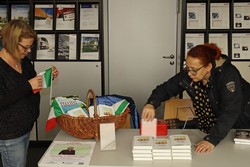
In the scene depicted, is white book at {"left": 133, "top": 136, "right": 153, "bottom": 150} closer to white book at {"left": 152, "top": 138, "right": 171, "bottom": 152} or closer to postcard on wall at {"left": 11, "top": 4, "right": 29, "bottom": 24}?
white book at {"left": 152, "top": 138, "right": 171, "bottom": 152}

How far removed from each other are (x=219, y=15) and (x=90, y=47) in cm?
151

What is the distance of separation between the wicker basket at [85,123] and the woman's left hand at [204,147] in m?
0.47

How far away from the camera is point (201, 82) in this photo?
6.54ft

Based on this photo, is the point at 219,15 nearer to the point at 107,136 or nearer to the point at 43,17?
the point at 43,17

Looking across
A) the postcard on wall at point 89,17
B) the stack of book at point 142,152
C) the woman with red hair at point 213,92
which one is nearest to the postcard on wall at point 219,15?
the postcard on wall at point 89,17

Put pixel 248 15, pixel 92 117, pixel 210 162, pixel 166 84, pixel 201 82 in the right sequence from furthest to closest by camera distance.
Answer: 1. pixel 248 15
2. pixel 166 84
3. pixel 201 82
4. pixel 92 117
5. pixel 210 162

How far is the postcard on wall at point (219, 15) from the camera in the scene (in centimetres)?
369

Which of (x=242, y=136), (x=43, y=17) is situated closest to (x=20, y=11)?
(x=43, y=17)

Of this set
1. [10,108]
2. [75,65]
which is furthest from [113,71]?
[10,108]

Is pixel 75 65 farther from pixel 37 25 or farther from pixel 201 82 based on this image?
pixel 201 82

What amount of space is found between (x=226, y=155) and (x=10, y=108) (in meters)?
1.24

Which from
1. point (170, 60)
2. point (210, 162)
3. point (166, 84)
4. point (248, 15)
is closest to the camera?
point (210, 162)

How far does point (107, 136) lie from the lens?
5.93ft

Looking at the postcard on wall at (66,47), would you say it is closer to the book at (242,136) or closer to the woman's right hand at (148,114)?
the woman's right hand at (148,114)
